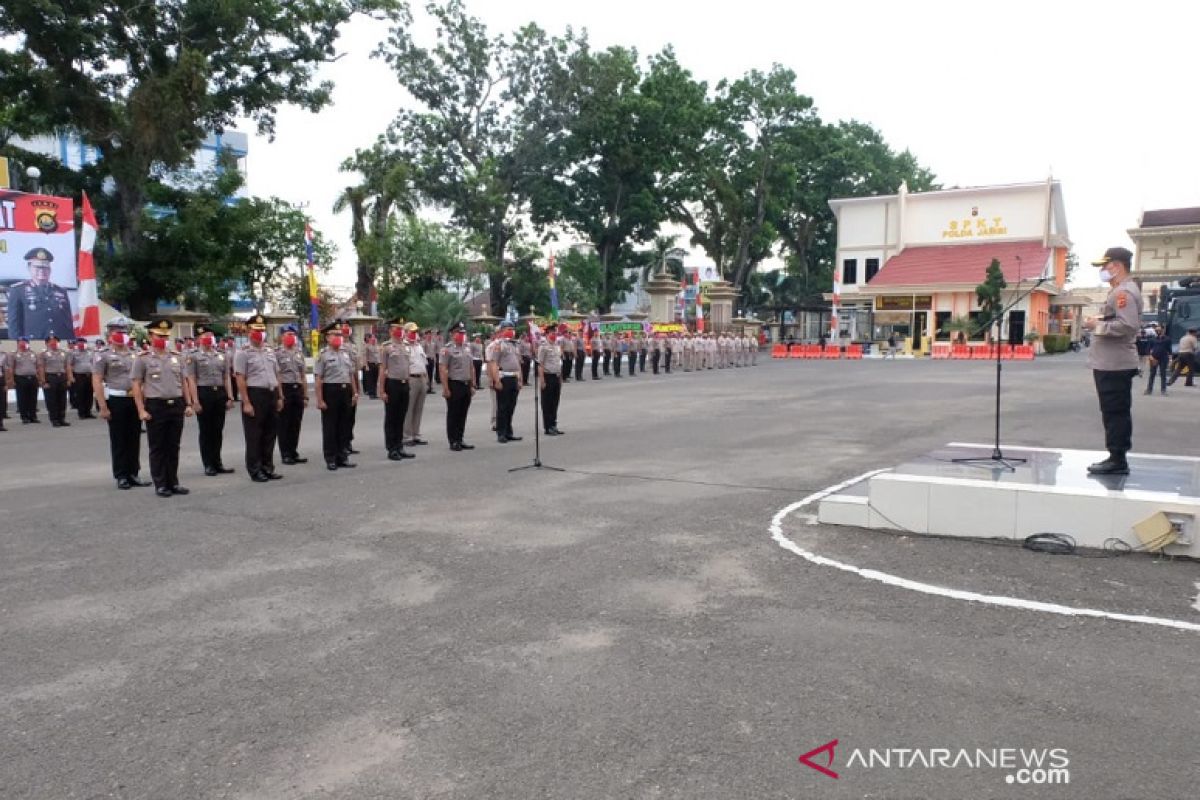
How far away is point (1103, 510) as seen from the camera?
18.9 ft

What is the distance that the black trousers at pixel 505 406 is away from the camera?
12.3 meters

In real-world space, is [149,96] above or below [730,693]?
above

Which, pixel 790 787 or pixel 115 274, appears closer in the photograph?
pixel 790 787

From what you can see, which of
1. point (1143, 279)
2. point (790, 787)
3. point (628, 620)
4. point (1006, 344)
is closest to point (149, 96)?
point (628, 620)

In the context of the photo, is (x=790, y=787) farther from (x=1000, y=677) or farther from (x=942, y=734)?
(x=1000, y=677)

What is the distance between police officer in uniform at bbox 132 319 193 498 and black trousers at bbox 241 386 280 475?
2.37ft

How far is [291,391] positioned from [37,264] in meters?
16.9

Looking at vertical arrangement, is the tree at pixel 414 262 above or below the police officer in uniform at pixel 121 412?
above

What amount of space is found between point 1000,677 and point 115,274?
102 ft

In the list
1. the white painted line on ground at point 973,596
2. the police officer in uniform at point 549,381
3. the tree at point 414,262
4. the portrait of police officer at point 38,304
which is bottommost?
the white painted line on ground at point 973,596

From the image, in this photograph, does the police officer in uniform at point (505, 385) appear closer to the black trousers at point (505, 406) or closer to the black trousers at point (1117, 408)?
the black trousers at point (505, 406)

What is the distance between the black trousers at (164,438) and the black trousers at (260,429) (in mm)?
774

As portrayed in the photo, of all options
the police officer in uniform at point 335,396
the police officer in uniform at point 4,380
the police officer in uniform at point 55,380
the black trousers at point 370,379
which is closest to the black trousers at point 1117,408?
the police officer in uniform at point 335,396

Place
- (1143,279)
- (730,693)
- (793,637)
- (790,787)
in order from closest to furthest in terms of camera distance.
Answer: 1. (790,787)
2. (730,693)
3. (793,637)
4. (1143,279)
